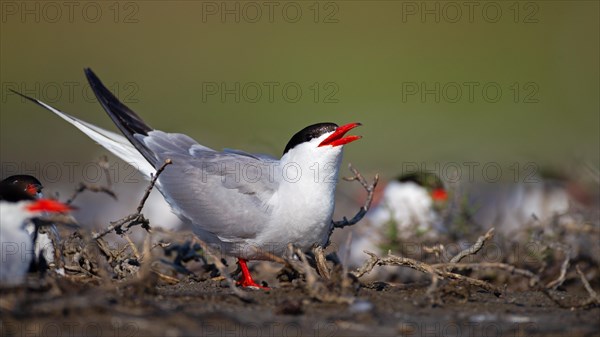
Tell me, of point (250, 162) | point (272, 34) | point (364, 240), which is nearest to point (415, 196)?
point (364, 240)

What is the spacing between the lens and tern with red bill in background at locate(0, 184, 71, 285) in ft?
13.8

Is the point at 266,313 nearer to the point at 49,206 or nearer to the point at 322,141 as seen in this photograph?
the point at 49,206

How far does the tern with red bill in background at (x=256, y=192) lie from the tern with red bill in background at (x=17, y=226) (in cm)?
99

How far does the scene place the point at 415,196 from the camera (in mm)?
8180

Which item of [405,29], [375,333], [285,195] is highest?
[405,29]

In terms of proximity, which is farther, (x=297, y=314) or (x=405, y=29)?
(x=405, y=29)

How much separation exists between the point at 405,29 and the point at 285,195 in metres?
18.3

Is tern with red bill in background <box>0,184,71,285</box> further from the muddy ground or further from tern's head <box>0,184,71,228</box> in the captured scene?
the muddy ground

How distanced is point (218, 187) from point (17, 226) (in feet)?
3.94

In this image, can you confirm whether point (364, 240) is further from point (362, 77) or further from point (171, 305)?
point (362, 77)

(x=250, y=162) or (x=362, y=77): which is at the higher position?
(x=362, y=77)

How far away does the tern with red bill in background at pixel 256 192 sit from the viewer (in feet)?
16.2

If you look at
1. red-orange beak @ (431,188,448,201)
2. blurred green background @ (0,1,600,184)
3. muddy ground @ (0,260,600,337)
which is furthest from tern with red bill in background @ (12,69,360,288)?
blurred green background @ (0,1,600,184)

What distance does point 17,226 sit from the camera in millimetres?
4473
